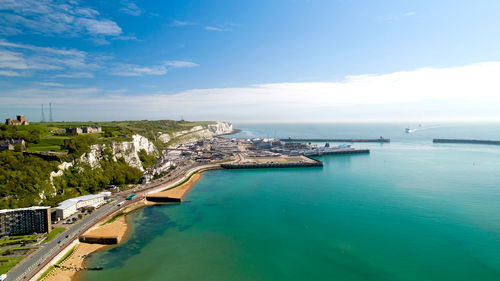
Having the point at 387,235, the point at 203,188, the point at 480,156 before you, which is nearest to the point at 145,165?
the point at 203,188

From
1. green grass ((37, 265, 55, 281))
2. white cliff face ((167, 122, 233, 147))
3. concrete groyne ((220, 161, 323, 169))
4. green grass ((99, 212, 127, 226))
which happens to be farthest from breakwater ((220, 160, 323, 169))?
green grass ((37, 265, 55, 281))

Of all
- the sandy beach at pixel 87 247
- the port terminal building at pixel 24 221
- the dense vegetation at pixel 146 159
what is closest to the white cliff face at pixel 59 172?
the port terminal building at pixel 24 221

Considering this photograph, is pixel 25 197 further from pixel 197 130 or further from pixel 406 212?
pixel 197 130

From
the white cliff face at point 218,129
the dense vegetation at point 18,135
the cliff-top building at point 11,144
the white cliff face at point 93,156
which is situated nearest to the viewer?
the cliff-top building at point 11,144

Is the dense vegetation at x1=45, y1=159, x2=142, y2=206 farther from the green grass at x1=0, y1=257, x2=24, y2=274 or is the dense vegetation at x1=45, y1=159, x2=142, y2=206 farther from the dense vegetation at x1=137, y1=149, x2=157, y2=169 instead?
→ the green grass at x1=0, y1=257, x2=24, y2=274

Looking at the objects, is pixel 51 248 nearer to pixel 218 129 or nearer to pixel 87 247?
pixel 87 247

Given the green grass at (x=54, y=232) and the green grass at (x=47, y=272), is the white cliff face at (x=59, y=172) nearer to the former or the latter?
the green grass at (x=54, y=232)

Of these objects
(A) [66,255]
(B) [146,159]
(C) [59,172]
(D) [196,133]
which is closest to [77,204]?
(C) [59,172]
